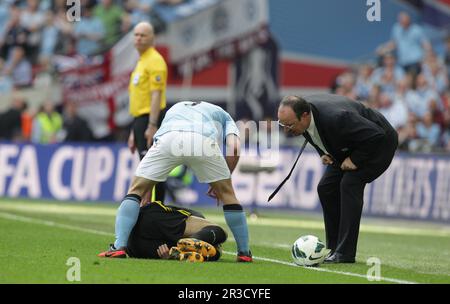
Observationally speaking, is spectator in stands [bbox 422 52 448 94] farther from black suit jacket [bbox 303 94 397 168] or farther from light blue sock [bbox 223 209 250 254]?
light blue sock [bbox 223 209 250 254]

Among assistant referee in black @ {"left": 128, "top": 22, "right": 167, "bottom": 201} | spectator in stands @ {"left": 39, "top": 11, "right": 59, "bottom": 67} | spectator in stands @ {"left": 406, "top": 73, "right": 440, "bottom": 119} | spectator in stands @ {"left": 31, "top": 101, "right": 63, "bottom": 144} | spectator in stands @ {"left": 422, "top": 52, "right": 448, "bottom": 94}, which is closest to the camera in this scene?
assistant referee in black @ {"left": 128, "top": 22, "right": 167, "bottom": 201}

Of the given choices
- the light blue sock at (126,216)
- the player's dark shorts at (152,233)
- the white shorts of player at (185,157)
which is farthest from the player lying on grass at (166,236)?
the white shorts of player at (185,157)

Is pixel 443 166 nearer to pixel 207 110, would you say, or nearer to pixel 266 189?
pixel 266 189

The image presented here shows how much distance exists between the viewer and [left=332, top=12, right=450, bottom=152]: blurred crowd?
23.6m

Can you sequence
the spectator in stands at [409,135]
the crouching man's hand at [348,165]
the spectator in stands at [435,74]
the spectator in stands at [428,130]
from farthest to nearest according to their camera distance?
1. the spectator in stands at [435,74]
2. the spectator in stands at [428,130]
3. the spectator in stands at [409,135]
4. the crouching man's hand at [348,165]

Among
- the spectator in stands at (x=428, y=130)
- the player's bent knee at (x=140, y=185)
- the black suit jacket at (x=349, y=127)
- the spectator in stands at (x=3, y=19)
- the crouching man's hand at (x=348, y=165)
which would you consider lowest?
the player's bent knee at (x=140, y=185)

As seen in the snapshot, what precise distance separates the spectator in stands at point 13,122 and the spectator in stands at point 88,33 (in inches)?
101

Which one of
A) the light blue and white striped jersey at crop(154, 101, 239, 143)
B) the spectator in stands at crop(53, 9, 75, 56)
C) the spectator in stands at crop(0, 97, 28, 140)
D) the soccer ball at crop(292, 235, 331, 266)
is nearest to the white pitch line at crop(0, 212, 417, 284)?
the soccer ball at crop(292, 235, 331, 266)

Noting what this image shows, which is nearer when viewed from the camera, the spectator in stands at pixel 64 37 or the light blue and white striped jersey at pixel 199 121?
the light blue and white striped jersey at pixel 199 121

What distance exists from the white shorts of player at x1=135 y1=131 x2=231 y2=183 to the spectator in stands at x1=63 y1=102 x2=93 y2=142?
1560 cm

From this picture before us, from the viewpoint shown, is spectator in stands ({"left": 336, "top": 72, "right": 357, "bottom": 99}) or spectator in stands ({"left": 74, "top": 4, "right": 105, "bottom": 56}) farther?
spectator in stands ({"left": 74, "top": 4, "right": 105, "bottom": 56})

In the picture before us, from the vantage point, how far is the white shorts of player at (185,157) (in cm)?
1017

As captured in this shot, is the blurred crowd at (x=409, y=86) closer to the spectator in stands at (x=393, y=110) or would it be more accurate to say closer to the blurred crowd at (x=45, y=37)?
the spectator in stands at (x=393, y=110)

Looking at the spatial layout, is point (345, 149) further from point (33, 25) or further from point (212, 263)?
point (33, 25)
